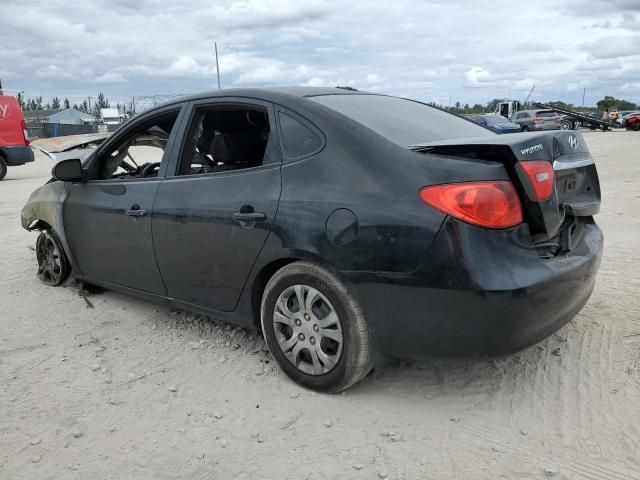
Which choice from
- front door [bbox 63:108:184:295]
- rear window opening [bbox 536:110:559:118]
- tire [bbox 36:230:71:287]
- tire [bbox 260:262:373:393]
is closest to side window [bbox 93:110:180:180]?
front door [bbox 63:108:184:295]

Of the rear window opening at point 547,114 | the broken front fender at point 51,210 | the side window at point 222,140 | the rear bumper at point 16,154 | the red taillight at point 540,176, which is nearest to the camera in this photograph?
the red taillight at point 540,176

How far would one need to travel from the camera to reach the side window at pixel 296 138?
298 centimetres

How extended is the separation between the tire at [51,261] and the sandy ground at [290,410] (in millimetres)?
823

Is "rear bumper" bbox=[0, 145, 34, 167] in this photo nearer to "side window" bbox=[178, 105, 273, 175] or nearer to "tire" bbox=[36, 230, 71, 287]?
"tire" bbox=[36, 230, 71, 287]

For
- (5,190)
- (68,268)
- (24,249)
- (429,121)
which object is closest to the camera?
(429,121)

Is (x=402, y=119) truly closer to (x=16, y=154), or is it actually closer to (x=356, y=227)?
(x=356, y=227)

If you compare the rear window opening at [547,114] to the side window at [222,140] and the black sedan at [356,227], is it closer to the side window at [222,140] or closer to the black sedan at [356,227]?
the black sedan at [356,227]

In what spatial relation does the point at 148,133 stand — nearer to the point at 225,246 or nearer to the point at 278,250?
the point at 225,246

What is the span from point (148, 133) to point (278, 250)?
6.75 feet

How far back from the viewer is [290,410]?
2895mm

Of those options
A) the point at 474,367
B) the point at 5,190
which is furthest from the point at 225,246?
the point at 5,190

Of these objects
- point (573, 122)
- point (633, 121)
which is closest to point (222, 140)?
point (573, 122)

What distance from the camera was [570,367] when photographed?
3.18 m

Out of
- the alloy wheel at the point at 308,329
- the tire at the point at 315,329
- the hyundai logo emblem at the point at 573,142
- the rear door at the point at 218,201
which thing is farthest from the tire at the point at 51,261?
the hyundai logo emblem at the point at 573,142
